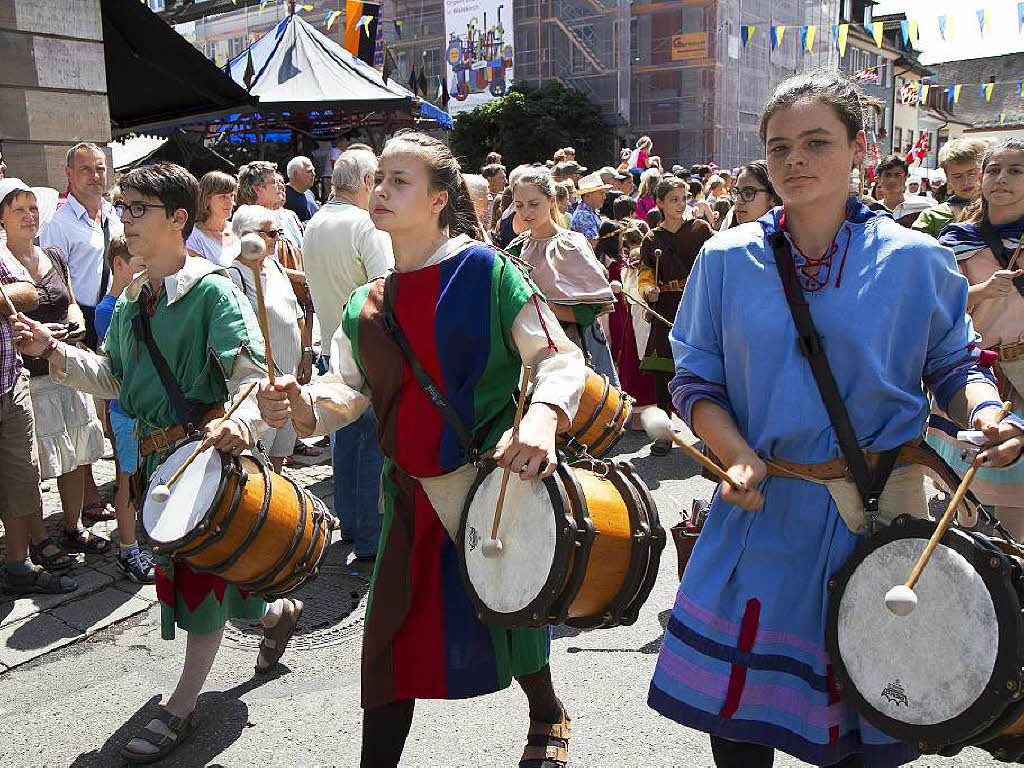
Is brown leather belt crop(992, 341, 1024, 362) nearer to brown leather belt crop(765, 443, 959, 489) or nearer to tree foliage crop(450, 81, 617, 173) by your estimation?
brown leather belt crop(765, 443, 959, 489)

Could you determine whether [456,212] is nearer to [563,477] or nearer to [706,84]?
[563,477]

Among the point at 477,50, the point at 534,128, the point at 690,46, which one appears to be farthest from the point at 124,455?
the point at 477,50

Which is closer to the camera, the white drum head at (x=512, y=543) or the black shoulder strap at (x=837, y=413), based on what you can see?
the black shoulder strap at (x=837, y=413)

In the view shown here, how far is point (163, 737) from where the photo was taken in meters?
3.12

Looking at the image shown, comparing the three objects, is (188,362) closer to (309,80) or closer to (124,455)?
(124,455)

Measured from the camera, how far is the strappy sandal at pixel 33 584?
4.38 metres

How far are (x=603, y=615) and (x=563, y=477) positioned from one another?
379mm

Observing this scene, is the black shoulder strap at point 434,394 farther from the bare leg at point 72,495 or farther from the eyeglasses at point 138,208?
the bare leg at point 72,495

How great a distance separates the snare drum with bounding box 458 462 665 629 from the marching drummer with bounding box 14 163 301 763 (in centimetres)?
113

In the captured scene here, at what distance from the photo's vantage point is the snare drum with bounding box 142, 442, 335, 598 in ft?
8.82

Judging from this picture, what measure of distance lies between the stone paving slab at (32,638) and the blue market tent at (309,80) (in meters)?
12.8

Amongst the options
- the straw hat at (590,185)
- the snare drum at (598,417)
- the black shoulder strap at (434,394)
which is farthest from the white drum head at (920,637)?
the straw hat at (590,185)

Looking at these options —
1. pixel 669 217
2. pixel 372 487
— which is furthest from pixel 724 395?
pixel 669 217

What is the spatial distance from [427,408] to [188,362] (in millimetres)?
1092
